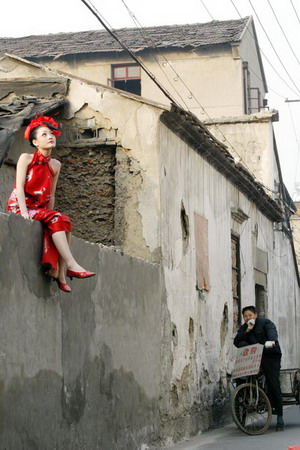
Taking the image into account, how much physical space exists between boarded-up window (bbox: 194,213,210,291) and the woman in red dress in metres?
6.17

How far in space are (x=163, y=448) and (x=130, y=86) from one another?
74.1ft

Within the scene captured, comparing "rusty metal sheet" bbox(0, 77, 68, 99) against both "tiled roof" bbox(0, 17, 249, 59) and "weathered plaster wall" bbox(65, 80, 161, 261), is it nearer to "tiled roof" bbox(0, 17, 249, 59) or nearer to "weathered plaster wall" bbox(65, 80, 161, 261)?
"weathered plaster wall" bbox(65, 80, 161, 261)

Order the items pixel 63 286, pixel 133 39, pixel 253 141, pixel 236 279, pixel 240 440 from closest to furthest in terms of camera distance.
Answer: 1. pixel 63 286
2. pixel 240 440
3. pixel 236 279
4. pixel 253 141
5. pixel 133 39

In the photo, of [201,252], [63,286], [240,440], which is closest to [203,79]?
[201,252]

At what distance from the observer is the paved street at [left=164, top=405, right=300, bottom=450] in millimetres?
11586

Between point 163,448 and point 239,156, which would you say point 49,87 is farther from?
point 239,156

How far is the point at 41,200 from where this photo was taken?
8.48 m

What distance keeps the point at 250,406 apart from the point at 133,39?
66.1 ft

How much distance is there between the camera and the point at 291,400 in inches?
583

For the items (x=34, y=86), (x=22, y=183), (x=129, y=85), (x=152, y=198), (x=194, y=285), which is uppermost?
(x=129, y=85)

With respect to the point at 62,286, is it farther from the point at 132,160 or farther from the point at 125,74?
the point at 125,74

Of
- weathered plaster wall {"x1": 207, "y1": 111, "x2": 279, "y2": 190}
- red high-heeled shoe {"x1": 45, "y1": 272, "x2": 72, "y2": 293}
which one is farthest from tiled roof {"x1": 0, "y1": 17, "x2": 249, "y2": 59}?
red high-heeled shoe {"x1": 45, "y1": 272, "x2": 72, "y2": 293}

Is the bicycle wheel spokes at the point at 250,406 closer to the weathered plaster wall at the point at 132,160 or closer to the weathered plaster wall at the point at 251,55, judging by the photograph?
the weathered plaster wall at the point at 132,160

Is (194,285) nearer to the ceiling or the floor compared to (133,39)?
nearer to the floor
